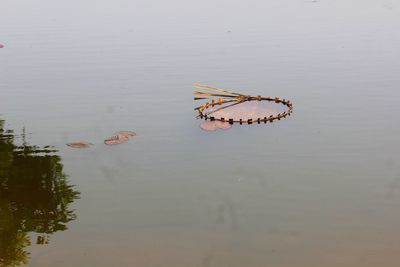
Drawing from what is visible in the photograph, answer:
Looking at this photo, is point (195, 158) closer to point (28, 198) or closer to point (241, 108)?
point (241, 108)

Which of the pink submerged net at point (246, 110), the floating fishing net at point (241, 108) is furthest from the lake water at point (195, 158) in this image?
the pink submerged net at point (246, 110)

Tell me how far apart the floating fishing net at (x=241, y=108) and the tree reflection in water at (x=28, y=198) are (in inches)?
302

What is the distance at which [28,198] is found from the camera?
16953 millimetres

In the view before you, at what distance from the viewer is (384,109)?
2453 cm

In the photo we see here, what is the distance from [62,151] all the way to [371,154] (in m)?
12.8

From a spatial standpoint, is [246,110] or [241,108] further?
[241,108]

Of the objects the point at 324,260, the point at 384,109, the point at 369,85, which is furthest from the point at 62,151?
the point at 369,85

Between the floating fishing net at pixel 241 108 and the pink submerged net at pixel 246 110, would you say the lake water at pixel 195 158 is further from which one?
the pink submerged net at pixel 246 110

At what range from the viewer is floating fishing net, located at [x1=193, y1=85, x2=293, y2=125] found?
23.3m

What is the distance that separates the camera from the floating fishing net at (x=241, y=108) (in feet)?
76.3

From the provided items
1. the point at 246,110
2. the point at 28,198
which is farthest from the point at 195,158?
the point at 28,198

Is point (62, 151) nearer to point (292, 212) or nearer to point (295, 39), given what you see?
point (292, 212)

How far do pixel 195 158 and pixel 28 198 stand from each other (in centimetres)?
647

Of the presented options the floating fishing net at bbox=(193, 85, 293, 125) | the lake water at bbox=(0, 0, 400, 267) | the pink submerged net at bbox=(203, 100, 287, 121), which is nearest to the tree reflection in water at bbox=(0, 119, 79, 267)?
the lake water at bbox=(0, 0, 400, 267)
